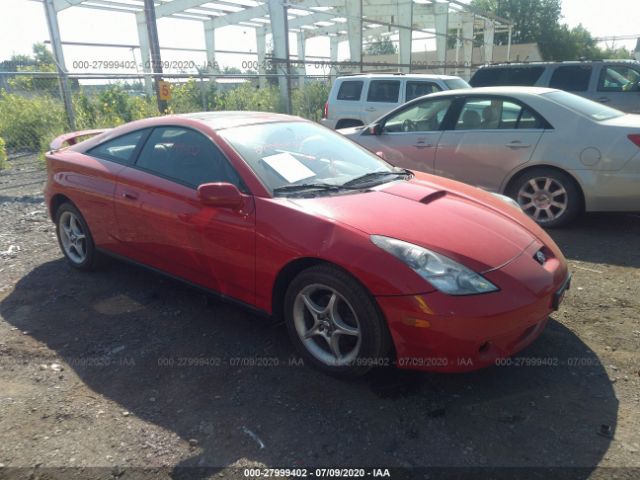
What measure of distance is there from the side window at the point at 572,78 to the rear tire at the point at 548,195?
6218mm

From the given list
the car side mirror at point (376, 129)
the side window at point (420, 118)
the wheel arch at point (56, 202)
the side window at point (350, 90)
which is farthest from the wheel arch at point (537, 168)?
the side window at point (350, 90)

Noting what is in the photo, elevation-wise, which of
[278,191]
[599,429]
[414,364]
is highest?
[278,191]

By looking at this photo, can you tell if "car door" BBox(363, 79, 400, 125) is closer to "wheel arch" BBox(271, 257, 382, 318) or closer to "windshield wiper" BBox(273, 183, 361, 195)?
"windshield wiper" BBox(273, 183, 361, 195)

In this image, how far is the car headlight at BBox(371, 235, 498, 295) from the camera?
2.42 meters

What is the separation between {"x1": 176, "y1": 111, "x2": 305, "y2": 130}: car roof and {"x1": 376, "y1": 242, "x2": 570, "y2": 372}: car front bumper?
1852mm

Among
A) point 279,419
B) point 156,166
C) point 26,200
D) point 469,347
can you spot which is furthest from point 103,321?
point 26,200

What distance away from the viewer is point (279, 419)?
2500 millimetres

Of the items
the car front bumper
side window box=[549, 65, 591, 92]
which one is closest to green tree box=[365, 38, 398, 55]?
side window box=[549, 65, 591, 92]

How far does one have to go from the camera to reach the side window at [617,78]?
391 inches

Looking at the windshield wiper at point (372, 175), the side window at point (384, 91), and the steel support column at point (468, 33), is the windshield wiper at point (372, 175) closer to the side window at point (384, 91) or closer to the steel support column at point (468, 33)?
the side window at point (384, 91)

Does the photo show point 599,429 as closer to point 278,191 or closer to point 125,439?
point 278,191

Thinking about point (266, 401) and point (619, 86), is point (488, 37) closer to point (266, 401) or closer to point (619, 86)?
point (619, 86)

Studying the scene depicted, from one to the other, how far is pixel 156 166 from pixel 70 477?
2180 millimetres

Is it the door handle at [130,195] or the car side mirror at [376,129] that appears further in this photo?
the car side mirror at [376,129]
